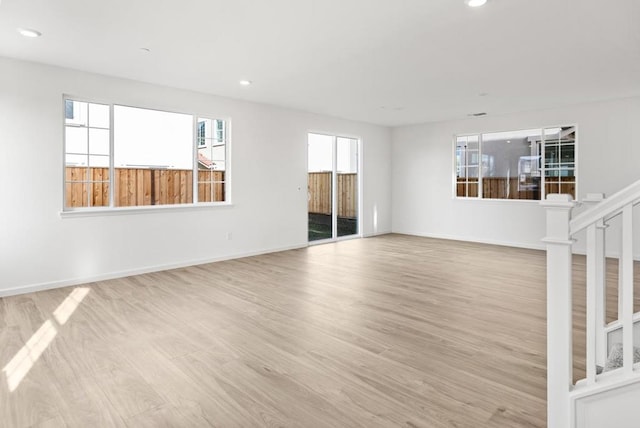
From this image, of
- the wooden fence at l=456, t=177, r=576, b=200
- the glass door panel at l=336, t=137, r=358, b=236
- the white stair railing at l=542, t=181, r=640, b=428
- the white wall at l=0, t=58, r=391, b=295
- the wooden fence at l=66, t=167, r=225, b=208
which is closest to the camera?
the white stair railing at l=542, t=181, r=640, b=428

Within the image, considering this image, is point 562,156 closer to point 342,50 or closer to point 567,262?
point 342,50

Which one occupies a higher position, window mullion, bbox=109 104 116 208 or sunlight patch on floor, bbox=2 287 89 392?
window mullion, bbox=109 104 116 208

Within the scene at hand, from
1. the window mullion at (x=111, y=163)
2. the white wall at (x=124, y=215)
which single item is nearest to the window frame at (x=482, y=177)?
the white wall at (x=124, y=215)

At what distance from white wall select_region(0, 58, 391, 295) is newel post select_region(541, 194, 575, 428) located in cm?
485

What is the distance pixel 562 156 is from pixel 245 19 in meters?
5.97

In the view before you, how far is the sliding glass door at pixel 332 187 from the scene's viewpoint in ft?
25.1

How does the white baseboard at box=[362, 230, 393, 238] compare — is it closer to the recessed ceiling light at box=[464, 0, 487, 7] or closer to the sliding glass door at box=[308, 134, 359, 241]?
the sliding glass door at box=[308, 134, 359, 241]

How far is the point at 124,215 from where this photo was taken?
4980 mm

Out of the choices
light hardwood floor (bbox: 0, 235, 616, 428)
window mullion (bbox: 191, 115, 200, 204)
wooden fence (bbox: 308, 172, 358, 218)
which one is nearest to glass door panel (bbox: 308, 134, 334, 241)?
wooden fence (bbox: 308, 172, 358, 218)

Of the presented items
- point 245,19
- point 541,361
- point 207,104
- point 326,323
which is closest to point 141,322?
point 326,323

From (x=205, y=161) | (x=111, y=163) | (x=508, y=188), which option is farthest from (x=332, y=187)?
(x=111, y=163)

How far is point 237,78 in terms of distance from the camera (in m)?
4.88

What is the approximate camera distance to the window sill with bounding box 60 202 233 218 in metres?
4.58

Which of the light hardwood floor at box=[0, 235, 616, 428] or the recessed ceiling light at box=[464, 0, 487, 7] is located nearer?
the light hardwood floor at box=[0, 235, 616, 428]
